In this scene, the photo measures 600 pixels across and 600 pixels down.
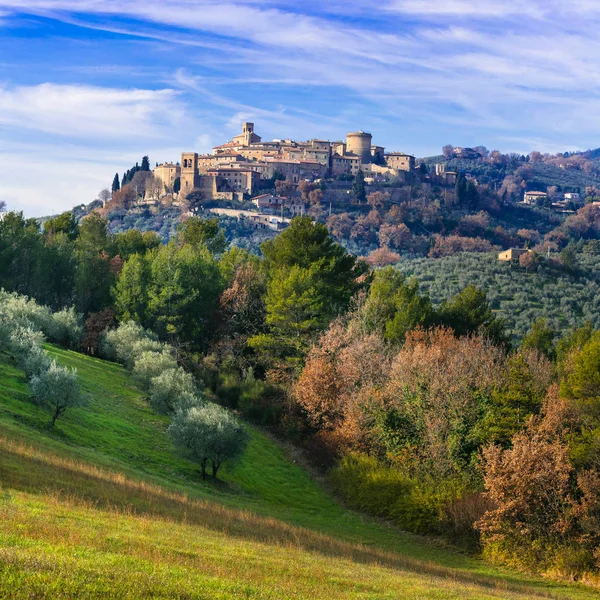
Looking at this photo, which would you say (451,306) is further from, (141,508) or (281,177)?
(281,177)

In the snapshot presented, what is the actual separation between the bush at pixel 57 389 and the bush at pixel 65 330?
1716 centimetres

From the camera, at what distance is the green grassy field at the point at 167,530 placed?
890 centimetres

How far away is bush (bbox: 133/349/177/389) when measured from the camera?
116 feet

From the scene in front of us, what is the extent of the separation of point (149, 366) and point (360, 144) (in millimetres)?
140402

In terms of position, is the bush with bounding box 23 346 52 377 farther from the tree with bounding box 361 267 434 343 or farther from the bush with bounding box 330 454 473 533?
the tree with bounding box 361 267 434 343

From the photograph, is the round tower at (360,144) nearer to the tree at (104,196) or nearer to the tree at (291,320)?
the tree at (104,196)

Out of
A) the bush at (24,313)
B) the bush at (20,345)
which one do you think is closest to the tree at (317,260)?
the bush at (24,313)

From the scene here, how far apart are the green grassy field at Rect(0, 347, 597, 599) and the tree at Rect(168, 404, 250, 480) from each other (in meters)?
0.69

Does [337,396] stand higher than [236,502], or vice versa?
[337,396]

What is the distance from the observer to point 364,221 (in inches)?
5413

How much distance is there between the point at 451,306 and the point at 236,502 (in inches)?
1076

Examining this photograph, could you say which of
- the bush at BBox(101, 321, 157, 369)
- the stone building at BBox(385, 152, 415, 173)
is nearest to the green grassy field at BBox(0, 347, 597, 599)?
the bush at BBox(101, 321, 157, 369)

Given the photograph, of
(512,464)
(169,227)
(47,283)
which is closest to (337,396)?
(512,464)

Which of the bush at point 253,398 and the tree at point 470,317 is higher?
the tree at point 470,317
